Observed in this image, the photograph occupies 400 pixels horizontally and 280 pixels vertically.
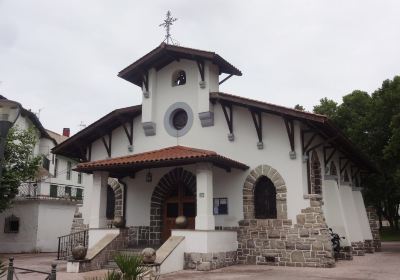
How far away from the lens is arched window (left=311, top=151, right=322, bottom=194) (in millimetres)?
13870

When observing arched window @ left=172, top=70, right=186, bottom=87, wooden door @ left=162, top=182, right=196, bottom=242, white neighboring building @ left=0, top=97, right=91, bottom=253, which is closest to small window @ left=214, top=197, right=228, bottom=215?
wooden door @ left=162, top=182, right=196, bottom=242

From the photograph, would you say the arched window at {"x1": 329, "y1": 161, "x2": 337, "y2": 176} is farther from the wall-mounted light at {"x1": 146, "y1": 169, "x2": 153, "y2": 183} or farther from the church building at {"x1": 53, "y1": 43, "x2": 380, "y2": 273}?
the wall-mounted light at {"x1": 146, "y1": 169, "x2": 153, "y2": 183}

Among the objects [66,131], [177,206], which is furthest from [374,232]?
[66,131]

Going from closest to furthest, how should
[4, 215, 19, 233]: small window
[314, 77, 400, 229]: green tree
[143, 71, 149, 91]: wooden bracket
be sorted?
[143, 71, 149, 91]: wooden bracket < [314, 77, 400, 229]: green tree < [4, 215, 19, 233]: small window

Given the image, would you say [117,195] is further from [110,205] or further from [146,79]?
[146,79]

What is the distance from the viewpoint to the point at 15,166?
17359mm

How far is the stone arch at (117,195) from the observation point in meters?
15.3

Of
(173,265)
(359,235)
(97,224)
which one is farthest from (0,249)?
(359,235)

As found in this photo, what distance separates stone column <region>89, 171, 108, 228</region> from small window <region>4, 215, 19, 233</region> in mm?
8417

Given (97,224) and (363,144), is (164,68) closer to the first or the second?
(97,224)

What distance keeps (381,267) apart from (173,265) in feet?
19.6

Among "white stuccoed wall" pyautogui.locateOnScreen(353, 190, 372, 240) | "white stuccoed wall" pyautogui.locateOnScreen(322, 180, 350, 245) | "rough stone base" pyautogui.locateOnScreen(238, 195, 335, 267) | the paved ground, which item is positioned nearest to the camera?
the paved ground

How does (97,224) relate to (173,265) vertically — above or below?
above

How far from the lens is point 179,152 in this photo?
13.1 metres
